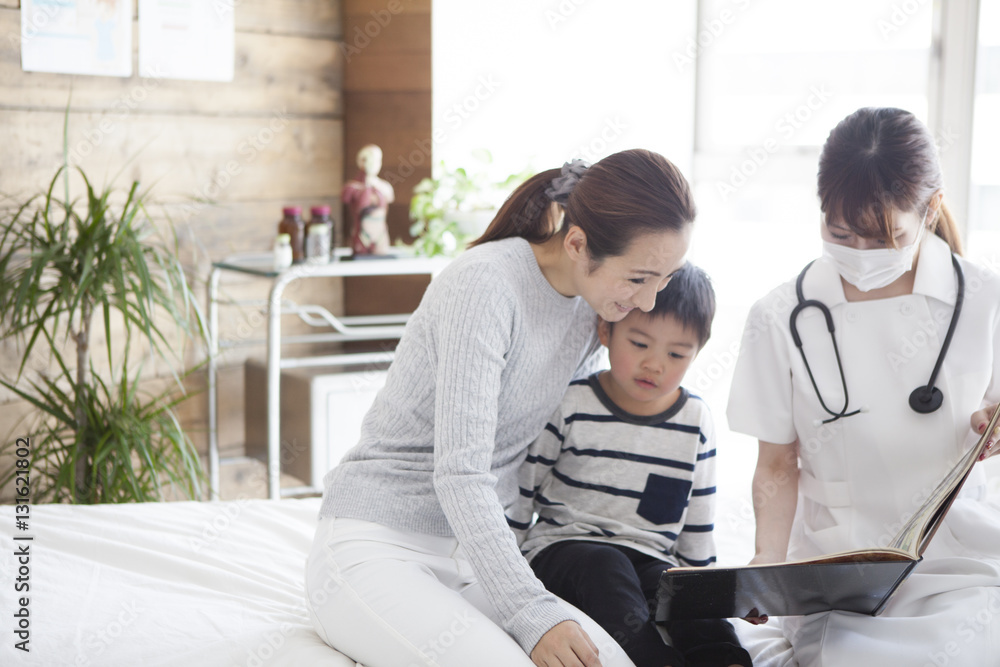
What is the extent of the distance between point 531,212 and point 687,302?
0.27m

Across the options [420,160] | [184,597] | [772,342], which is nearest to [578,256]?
[772,342]

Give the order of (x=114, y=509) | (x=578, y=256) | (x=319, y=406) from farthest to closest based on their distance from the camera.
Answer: (x=319, y=406) < (x=114, y=509) < (x=578, y=256)

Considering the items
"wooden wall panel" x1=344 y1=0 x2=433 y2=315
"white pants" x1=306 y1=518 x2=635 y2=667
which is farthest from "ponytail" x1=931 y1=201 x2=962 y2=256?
"wooden wall panel" x1=344 y1=0 x2=433 y2=315

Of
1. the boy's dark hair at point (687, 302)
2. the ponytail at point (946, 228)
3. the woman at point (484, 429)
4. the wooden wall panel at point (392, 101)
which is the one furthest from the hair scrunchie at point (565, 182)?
the wooden wall panel at point (392, 101)

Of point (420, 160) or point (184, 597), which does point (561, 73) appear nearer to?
point (420, 160)

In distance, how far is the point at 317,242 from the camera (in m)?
2.62

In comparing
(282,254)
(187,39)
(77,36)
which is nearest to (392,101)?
(187,39)

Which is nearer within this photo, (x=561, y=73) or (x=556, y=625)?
(x=556, y=625)

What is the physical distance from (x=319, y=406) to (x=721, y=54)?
1875mm

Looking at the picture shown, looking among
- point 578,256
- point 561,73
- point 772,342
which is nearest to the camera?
point 578,256

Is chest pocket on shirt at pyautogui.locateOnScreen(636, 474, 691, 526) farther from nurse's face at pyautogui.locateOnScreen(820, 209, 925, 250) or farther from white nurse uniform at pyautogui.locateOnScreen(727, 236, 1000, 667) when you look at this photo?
nurse's face at pyautogui.locateOnScreen(820, 209, 925, 250)

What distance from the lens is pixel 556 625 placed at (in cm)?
116

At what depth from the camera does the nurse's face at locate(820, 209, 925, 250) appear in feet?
4.31

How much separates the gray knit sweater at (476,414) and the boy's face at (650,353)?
0.21ft
